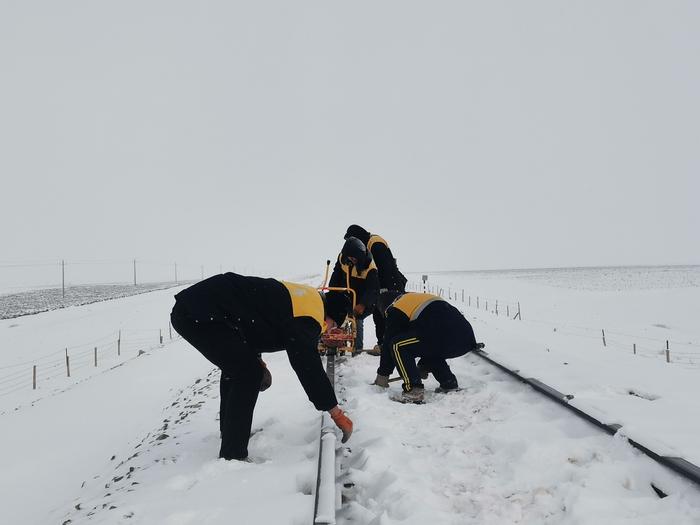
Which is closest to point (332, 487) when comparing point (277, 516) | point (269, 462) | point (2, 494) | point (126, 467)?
point (277, 516)

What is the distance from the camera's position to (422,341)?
190 inches

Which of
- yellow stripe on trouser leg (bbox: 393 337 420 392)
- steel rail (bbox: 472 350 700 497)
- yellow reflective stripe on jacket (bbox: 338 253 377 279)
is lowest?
steel rail (bbox: 472 350 700 497)

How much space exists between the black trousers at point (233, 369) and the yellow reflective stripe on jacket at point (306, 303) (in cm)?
51

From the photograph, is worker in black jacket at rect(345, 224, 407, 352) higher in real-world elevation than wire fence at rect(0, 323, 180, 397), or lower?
higher

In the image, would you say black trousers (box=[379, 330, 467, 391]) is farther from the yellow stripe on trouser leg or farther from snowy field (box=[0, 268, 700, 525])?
snowy field (box=[0, 268, 700, 525])

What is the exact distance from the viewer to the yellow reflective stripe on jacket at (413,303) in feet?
16.3

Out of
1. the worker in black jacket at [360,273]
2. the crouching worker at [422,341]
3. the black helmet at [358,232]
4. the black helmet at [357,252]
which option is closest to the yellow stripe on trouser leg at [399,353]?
the crouching worker at [422,341]

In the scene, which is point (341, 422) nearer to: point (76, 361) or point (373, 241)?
point (373, 241)

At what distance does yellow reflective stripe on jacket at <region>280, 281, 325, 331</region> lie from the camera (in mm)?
3537

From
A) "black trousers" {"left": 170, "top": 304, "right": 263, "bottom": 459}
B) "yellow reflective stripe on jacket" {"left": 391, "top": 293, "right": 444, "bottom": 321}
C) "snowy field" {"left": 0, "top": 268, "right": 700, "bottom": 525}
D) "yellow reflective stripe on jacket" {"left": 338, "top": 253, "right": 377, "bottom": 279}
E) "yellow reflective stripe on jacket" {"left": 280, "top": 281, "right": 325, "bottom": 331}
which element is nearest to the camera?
"snowy field" {"left": 0, "top": 268, "right": 700, "bottom": 525}

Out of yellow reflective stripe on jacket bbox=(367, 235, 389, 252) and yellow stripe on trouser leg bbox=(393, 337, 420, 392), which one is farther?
yellow reflective stripe on jacket bbox=(367, 235, 389, 252)

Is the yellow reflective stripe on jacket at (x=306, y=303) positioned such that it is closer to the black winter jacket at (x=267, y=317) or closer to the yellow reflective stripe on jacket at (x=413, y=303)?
the black winter jacket at (x=267, y=317)

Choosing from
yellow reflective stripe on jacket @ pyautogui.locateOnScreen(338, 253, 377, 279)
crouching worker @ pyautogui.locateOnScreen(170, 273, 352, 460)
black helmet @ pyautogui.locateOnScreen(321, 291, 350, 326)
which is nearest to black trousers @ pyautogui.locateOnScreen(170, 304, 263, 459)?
crouching worker @ pyautogui.locateOnScreen(170, 273, 352, 460)

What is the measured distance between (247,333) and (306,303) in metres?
0.56
